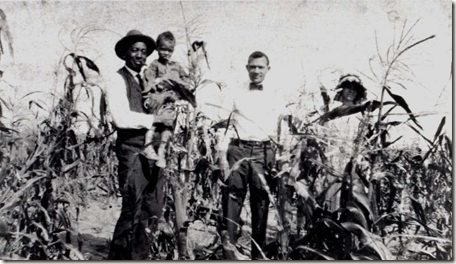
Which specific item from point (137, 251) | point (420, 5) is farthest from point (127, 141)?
point (420, 5)

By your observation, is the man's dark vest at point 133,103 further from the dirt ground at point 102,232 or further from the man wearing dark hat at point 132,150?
the dirt ground at point 102,232

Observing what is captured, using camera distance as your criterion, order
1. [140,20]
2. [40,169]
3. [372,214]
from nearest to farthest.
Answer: [372,214]
[40,169]
[140,20]

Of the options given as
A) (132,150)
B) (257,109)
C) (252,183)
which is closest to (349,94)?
(257,109)

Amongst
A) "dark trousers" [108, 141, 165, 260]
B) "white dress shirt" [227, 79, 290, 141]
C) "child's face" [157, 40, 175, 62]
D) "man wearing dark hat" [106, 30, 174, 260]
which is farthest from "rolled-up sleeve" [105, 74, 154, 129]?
"white dress shirt" [227, 79, 290, 141]

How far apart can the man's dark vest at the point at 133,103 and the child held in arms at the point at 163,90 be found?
39 millimetres

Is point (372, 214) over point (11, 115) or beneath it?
beneath

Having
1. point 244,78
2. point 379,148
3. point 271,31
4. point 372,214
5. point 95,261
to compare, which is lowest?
point 95,261

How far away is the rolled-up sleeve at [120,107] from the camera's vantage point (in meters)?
2.43

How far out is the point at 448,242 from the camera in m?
2.20

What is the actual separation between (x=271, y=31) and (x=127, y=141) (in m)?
0.95

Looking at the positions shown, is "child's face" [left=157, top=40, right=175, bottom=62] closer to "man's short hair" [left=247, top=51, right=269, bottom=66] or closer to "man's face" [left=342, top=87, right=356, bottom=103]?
"man's short hair" [left=247, top=51, right=269, bottom=66]

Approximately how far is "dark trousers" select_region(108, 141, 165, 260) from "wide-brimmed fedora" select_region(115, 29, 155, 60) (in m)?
0.48

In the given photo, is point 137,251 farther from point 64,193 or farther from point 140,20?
point 140,20

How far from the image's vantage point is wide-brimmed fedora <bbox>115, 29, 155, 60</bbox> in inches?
99.2
